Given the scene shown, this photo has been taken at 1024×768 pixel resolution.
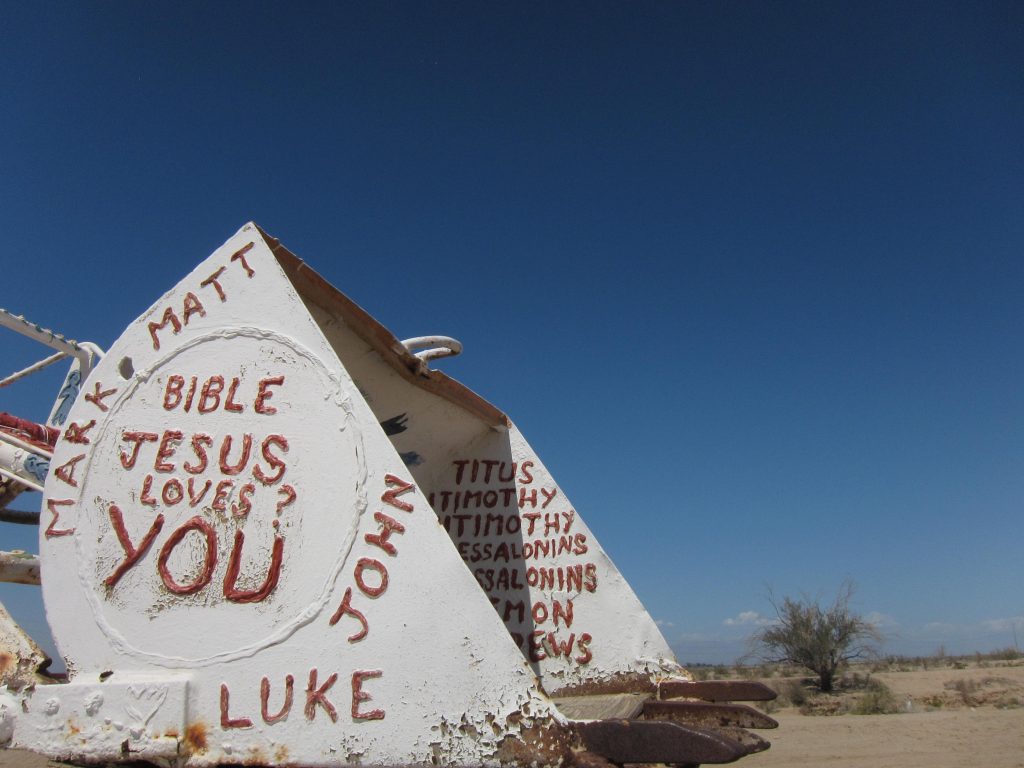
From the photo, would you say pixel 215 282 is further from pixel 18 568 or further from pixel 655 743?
pixel 18 568

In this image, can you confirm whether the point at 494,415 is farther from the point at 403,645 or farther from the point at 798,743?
the point at 798,743

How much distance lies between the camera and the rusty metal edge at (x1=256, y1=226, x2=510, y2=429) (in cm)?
341

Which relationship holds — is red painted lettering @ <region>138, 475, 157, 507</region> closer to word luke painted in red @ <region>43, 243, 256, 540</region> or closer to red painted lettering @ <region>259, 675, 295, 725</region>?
word luke painted in red @ <region>43, 243, 256, 540</region>

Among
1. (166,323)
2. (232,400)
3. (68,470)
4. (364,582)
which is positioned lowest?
(364,582)

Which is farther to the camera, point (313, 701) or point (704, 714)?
point (704, 714)

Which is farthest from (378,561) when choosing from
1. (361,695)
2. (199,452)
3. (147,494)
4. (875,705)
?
(875,705)

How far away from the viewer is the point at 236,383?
3.04m

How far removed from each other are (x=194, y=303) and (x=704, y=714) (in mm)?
3286

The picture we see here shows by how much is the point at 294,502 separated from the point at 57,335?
4.29 meters

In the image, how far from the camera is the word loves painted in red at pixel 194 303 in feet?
10.7

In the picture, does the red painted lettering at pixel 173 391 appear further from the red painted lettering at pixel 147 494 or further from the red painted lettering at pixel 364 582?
the red painted lettering at pixel 364 582

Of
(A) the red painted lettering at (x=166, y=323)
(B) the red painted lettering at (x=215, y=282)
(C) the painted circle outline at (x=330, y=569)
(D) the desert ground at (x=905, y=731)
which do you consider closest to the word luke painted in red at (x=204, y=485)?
(C) the painted circle outline at (x=330, y=569)

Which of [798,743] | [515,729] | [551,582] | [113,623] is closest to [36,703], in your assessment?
[113,623]

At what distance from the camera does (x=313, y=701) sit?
2436mm
